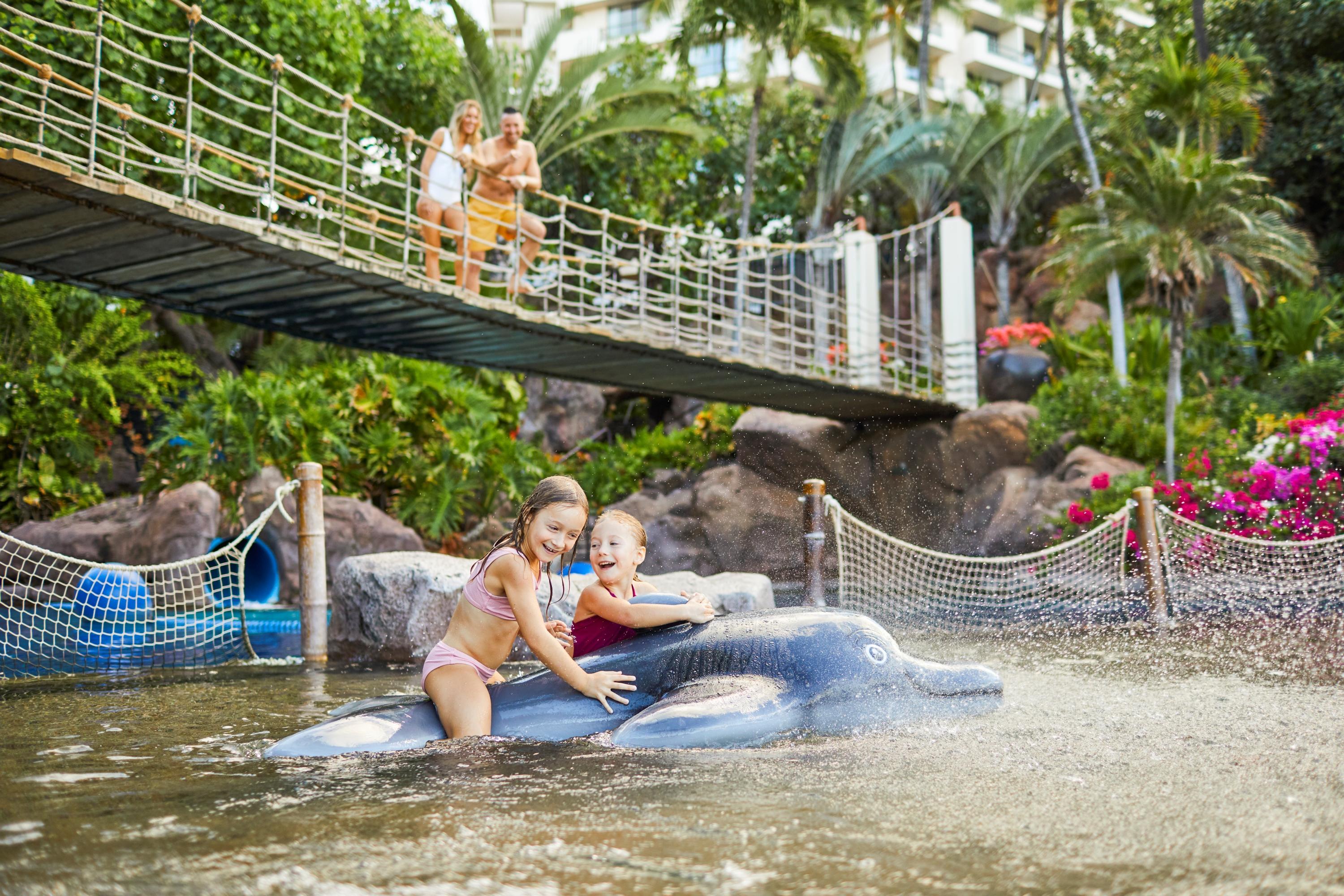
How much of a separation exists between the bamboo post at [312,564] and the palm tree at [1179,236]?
8625mm

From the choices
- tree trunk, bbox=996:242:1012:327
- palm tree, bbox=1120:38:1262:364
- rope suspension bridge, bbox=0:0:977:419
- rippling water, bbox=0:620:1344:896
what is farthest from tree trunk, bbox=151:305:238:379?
rippling water, bbox=0:620:1344:896

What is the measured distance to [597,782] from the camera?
10.7 ft

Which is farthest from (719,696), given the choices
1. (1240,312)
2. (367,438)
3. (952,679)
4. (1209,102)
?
(1240,312)

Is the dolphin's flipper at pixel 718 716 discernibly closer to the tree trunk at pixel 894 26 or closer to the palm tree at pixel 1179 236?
the palm tree at pixel 1179 236

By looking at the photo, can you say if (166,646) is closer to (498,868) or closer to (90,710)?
(90,710)

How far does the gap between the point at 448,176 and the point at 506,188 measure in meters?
0.70

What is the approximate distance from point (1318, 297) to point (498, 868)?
16.4 metres

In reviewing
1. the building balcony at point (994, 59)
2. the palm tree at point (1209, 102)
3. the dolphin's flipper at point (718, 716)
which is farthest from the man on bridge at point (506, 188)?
the building balcony at point (994, 59)

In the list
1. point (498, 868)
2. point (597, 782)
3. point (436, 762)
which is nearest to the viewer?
point (498, 868)

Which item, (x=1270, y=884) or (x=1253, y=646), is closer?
(x=1270, y=884)

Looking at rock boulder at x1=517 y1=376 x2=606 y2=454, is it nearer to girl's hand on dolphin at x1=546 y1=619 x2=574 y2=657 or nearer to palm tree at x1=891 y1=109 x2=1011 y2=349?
palm tree at x1=891 y1=109 x2=1011 y2=349

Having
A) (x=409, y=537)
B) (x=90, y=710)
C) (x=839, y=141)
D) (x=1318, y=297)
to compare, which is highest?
(x=839, y=141)

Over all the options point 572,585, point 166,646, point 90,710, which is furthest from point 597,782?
point 166,646

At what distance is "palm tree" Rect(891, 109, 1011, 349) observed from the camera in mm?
20266
